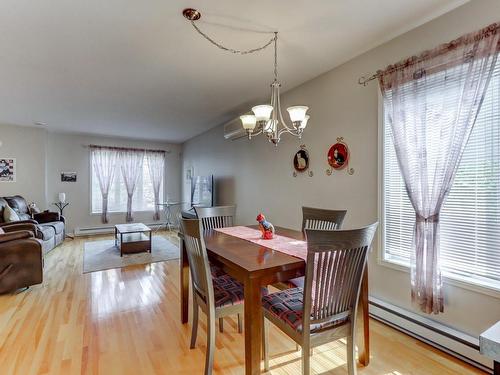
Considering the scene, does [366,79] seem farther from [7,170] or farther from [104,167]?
[7,170]

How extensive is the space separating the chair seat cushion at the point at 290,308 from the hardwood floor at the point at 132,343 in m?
0.52

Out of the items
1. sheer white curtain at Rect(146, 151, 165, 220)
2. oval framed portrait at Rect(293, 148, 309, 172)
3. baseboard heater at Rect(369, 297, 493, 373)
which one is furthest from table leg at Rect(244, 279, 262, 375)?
sheer white curtain at Rect(146, 151, 165, 220)

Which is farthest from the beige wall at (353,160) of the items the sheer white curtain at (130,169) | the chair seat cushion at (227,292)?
the sheer white curtain at (130,169)

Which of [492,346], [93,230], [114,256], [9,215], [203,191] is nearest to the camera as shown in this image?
[492,346]

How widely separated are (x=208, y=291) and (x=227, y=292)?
214mm

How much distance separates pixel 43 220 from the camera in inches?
210

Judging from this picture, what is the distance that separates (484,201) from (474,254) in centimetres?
38

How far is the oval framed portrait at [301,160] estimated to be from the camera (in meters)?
3.35

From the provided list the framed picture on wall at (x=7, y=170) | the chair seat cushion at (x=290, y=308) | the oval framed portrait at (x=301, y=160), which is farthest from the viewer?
the framed picture on wall at (x=7, y=170)

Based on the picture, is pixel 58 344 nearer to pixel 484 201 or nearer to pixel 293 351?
pixel 293 351

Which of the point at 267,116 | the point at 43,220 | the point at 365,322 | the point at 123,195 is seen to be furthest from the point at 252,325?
the point at 123,195

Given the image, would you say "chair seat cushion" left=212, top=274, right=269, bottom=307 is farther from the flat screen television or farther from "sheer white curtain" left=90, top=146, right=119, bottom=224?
"sheer white curtain" left=90, top=146, right=119, bottom=224

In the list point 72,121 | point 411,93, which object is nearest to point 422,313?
point 411,93

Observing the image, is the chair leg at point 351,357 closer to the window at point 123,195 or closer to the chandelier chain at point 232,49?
the chandelier chain at point 232,49
